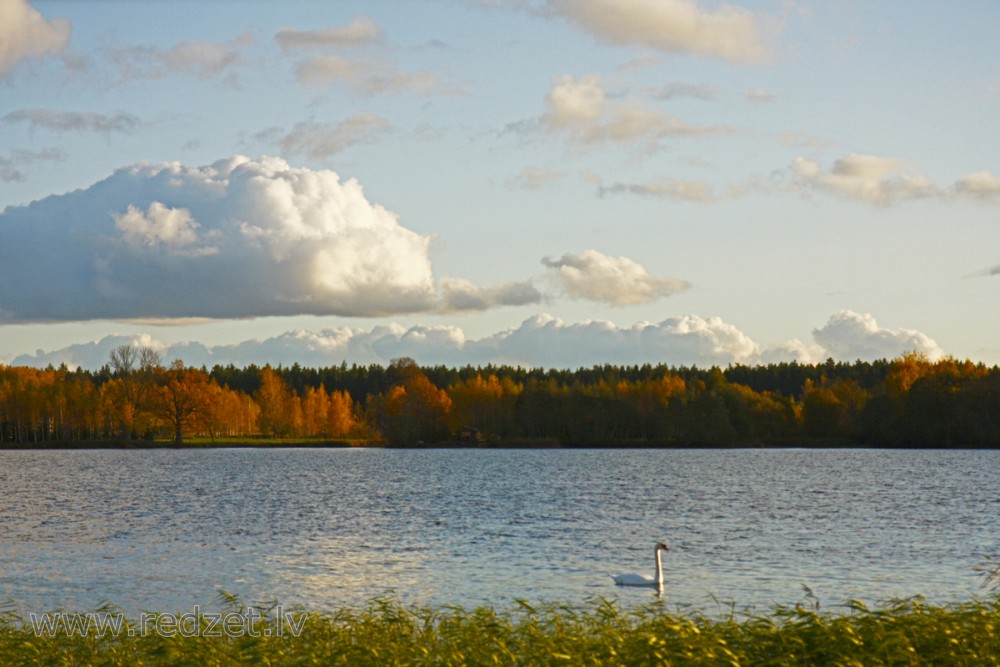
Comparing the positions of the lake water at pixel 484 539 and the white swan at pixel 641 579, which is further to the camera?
the white swan at pixel 641 579

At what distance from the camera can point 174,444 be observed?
168m

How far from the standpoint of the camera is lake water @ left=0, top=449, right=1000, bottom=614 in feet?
96.5

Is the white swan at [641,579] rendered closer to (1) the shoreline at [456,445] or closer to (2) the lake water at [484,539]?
(2) the lake water at [484,539]

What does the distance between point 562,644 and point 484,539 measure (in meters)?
24.4

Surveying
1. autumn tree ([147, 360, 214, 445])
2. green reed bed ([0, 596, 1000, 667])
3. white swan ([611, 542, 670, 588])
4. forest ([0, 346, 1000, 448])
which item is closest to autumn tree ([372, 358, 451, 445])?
forest ([0, 346, 1000, 448])

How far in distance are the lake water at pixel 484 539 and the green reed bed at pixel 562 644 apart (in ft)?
23.3

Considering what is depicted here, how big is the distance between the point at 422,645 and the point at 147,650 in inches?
189

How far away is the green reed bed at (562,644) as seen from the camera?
1622 cm

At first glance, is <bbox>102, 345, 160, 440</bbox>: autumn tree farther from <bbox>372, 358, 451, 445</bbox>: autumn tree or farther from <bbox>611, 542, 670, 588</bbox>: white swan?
<bbox>611, 542, 670, 588</bbox>: white swan

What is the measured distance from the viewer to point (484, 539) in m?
41.8

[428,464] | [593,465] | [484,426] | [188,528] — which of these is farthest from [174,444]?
[188,528]

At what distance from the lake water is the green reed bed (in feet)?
23.3

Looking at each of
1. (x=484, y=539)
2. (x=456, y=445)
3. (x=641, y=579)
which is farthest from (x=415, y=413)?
(x=641, y=579)

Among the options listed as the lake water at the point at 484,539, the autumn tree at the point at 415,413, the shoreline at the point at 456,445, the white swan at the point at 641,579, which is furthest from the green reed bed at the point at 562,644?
the shoreline at the point at 456,445
